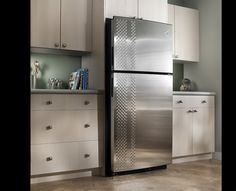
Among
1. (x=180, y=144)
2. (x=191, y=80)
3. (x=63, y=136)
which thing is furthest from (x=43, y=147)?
(x=191, y=80)

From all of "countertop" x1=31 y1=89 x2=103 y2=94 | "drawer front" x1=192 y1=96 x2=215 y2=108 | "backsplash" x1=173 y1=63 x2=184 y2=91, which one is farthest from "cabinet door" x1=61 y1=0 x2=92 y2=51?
"backsplash" x1=173 y1=63 x2=184 y2=91

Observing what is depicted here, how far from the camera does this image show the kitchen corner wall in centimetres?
461

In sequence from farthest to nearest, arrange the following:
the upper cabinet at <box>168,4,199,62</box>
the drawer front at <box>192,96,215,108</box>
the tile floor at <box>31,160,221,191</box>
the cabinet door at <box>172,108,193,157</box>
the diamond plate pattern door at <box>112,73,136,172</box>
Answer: the upper cabinet at <box>168,4,199,62</box>, the drawer front at <box>192,96,215,108</box>, the cabinet door at <box>172,108,193,157</box>, the diamond plate pattern door at <box>112,73,136,172</box>, the tile floor at <box>31,160,221,191</box>

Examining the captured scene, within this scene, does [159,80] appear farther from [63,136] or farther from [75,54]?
[63,136]

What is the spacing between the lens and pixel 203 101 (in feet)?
14.5

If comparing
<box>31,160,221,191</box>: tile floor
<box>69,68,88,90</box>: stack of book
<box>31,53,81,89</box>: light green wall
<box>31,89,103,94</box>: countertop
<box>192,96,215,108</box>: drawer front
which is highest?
<box>31,53,81,89</box>: light green wall

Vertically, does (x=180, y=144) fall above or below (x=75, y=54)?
below

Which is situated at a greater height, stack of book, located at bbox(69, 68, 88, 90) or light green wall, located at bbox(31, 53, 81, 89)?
light green wall, located at bbox(31, 53, 81, 89)

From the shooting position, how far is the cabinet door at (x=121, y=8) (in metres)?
3.57

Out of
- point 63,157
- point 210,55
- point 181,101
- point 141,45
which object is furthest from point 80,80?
point 210,55

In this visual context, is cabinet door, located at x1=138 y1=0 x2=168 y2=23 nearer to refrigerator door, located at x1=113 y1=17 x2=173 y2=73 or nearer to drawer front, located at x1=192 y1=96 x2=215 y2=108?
refrigerator door, located at x1=113 y1=17 x2=173 y2=73

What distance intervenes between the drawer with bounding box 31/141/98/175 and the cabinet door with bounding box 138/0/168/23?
5.03 feet

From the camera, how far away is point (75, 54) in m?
3.89
